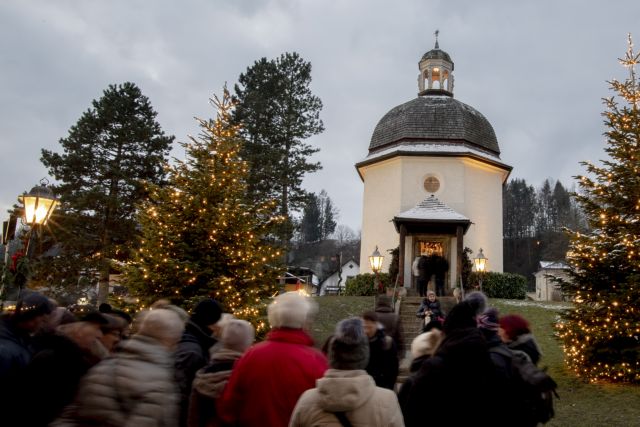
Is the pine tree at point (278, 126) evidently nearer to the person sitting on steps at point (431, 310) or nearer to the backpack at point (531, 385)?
the person sitting on steps at point (431, 310)

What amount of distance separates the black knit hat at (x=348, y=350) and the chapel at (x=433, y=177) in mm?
21889

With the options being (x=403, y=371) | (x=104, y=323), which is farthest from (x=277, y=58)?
(x=104, y=323)

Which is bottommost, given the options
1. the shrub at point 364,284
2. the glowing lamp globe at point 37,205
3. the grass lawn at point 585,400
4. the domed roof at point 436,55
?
the grass lawn at point 585,400

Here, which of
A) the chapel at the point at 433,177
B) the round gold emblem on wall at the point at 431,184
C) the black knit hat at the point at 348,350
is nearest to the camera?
the black knit hat at the point at 348,350

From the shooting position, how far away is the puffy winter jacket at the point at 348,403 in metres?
2.97

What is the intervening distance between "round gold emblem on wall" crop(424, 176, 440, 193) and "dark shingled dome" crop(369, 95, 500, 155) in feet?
7.61

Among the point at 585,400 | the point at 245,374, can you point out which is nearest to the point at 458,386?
the point at 245,374

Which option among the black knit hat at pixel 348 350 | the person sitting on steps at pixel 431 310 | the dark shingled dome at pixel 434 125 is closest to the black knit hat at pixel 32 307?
the black knit hat at pixel 348 350

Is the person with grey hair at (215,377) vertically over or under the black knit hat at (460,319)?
under

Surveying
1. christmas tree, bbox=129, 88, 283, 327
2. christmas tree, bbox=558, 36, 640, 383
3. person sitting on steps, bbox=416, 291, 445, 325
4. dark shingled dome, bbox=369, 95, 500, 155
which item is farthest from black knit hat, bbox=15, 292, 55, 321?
dark shingled dome, bbox=369, 95, 500, 155

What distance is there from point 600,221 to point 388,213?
50.6ft

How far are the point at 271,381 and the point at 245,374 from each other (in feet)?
0.65

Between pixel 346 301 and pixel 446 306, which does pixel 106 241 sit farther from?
pixel 446 306

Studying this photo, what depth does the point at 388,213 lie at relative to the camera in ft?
89.6
